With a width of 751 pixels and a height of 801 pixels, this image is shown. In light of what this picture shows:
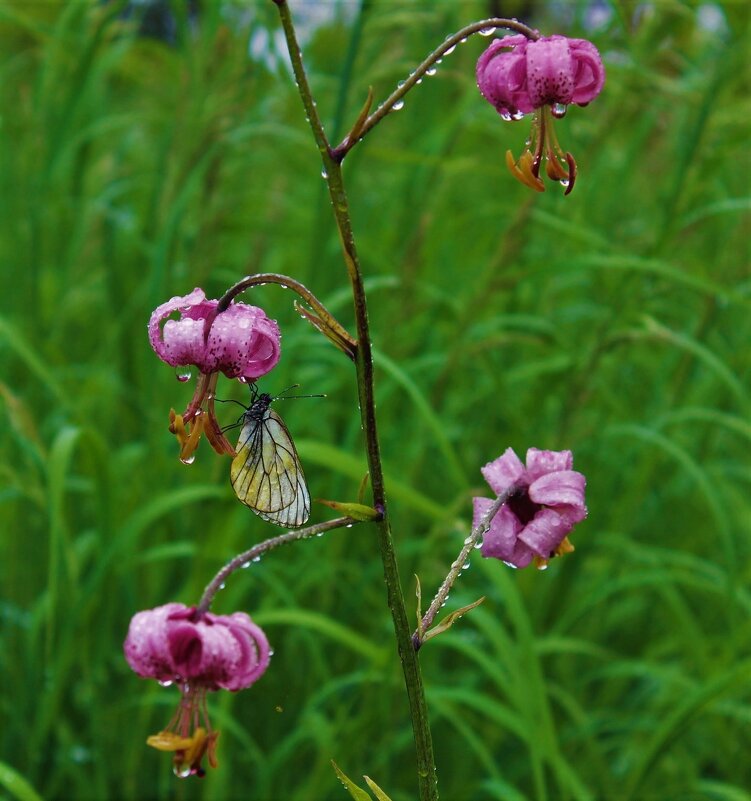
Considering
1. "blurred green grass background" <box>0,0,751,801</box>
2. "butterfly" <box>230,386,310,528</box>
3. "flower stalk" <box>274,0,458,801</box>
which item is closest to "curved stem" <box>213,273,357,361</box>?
"flower stalk" <box>274,0,458,801</box>

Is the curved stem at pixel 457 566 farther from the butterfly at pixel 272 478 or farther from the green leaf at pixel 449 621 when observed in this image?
the butterfly at pixel 272 478

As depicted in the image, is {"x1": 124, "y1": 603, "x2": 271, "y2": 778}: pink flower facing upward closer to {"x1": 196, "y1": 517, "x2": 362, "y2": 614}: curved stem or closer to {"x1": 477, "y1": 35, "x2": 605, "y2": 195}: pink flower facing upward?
{"x1": 196, "y1": 517, "x2": 362, "y2": 614}: curved stem

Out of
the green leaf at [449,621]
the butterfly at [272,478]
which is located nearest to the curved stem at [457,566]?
the green leaf at [449,621]

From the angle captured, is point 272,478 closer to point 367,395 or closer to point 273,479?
point 273,479

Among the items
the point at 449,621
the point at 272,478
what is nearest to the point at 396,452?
the point at 272,478

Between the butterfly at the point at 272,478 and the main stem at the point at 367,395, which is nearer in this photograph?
the main stem at the point at 367,395
